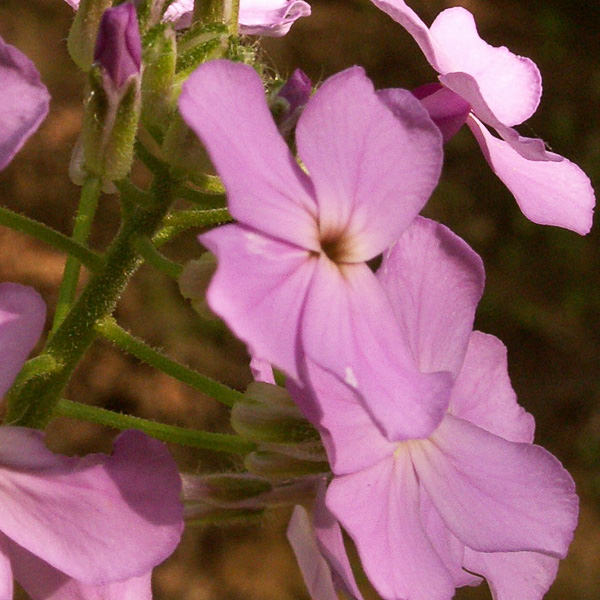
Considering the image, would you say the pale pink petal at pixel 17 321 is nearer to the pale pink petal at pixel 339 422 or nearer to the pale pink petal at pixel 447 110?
the pale pink petal at pixel 339 422

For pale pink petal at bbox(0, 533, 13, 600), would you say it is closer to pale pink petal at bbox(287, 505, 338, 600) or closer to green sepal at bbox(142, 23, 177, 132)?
pale pink petal at bbox(287, 505, 338, 600)

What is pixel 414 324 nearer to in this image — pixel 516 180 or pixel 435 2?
pixel 516 180

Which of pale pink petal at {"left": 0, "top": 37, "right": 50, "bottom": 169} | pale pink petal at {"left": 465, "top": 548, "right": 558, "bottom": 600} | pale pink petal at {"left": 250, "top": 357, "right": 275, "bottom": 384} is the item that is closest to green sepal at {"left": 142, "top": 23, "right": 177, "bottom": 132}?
pale pink petal at {"left": 0, "top": 37, "right": 50, "bottom": 169}

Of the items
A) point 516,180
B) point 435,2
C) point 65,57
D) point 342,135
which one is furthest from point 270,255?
point 435,2

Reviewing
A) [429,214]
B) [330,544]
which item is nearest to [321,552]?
[330,544]

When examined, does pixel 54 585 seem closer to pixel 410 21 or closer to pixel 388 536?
pixel 388 536

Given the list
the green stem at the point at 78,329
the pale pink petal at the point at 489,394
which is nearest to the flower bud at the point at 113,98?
the green stem at the point at 78,329

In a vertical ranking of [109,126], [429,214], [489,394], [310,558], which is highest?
[109,126]
